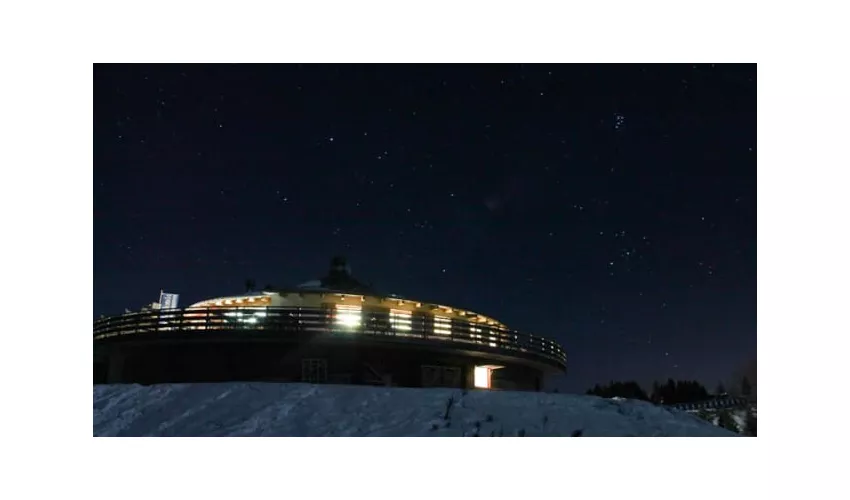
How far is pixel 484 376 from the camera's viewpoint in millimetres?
25828

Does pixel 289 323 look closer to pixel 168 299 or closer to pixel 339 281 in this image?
pixel 339 281

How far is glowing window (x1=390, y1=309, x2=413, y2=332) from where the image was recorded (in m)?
22.0

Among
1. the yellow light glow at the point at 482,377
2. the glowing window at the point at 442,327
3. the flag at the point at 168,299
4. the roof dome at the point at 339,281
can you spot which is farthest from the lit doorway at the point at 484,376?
the flag at the point at 168,299

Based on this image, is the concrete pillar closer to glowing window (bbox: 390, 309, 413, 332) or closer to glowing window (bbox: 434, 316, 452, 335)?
glowing window (bbox: 390, 309, 413, 332)

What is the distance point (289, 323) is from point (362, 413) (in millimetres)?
5320

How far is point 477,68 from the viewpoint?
27344 millimetres

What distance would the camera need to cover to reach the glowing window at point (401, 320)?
22.0 metres

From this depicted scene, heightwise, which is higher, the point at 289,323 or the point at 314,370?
Result: the point at 289,323

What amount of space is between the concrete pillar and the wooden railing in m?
0.66

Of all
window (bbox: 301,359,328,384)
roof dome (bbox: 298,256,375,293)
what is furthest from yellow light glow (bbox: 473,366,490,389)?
window (bbox: 301,359,328,384)

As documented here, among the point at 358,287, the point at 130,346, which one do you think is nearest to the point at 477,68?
the point at 358,287

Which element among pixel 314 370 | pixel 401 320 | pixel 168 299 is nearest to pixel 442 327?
pixel 401 320

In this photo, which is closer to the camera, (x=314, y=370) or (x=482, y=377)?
(x=314, y=370)
